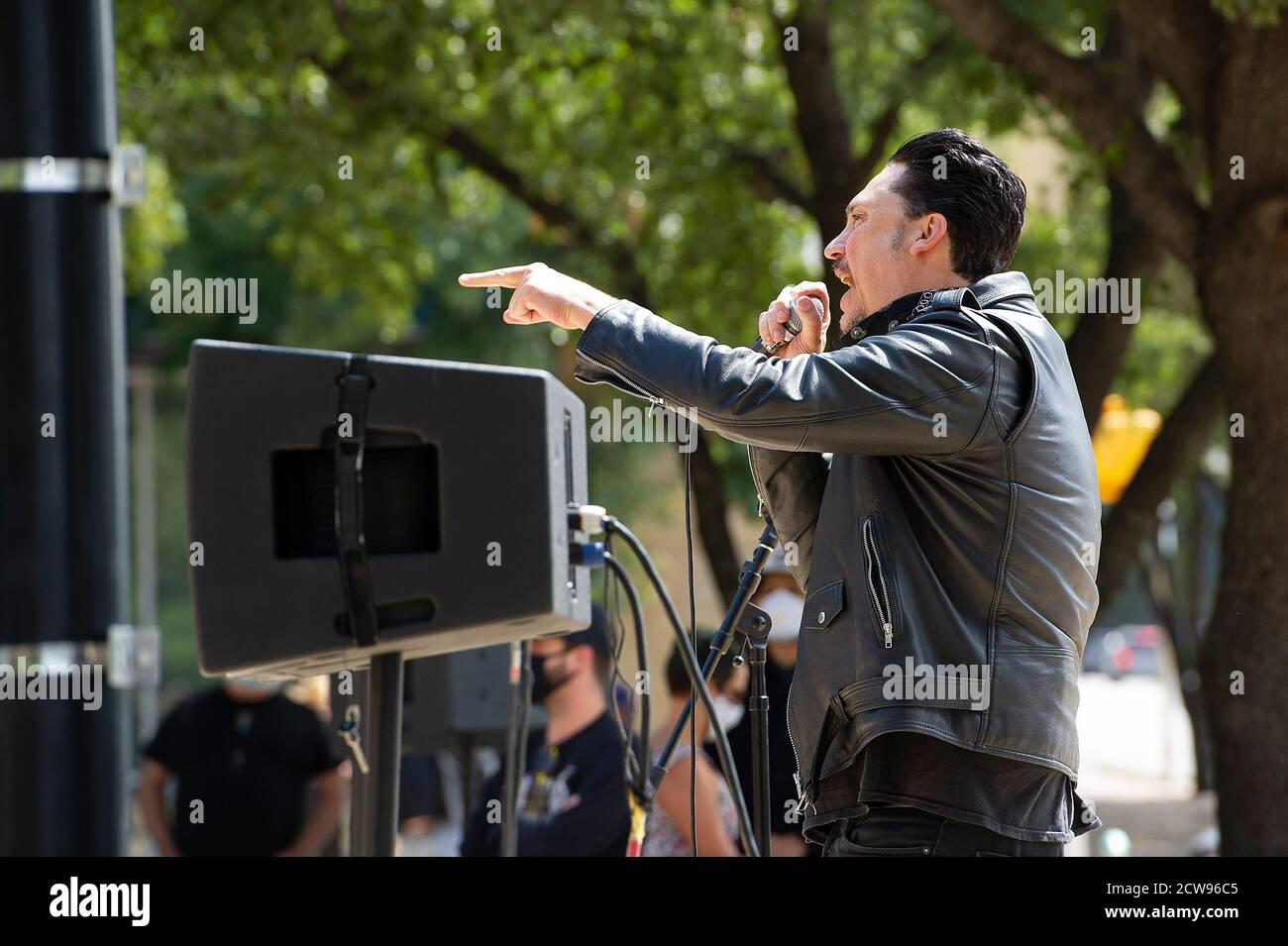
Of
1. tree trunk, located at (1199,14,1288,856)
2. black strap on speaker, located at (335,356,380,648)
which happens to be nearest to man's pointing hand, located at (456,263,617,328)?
black strap on speaker, located at (335,356,380,648)

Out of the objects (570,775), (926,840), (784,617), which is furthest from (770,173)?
(926,840)

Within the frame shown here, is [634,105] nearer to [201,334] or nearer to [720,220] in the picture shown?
[720,220]

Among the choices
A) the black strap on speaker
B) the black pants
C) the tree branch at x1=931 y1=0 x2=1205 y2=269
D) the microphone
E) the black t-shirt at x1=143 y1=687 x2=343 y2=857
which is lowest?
the black t-shirt at x1=143 y1=687 x2=343 y2=857

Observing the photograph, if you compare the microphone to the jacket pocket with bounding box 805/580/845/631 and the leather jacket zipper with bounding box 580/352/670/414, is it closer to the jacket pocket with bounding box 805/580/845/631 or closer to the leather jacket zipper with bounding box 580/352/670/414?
the leather jacket zipper with bounding box 580/352/670/414

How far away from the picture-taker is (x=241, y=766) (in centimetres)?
689

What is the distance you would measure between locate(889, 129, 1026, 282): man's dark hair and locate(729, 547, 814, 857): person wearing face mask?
2343 mm

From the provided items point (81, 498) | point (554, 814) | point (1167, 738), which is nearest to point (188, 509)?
point (81, 498)

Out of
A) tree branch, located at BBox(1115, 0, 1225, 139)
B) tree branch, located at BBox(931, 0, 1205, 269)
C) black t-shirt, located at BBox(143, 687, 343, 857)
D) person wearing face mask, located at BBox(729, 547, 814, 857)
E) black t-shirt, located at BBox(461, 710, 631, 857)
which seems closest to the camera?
black t-shirt, located at BBox(461, 710, 631, 857)

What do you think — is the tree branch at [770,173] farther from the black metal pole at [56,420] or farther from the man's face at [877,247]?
the black metal pole at [56,420]

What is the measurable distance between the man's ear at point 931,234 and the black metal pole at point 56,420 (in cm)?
123

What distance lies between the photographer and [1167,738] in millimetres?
15914

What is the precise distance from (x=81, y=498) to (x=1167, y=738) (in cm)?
1540

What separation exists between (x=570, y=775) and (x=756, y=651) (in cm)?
255

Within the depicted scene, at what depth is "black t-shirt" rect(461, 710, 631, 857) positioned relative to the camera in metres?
4.96
